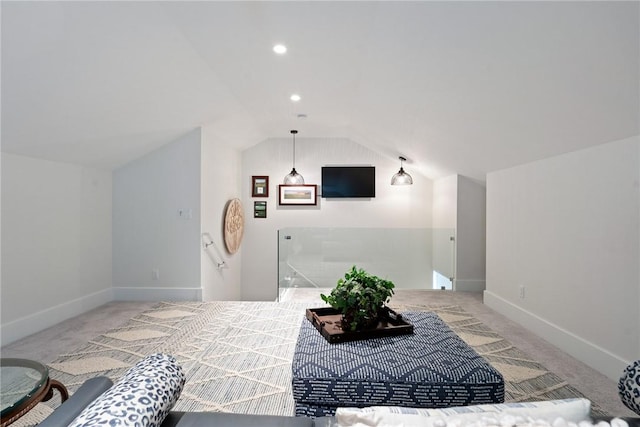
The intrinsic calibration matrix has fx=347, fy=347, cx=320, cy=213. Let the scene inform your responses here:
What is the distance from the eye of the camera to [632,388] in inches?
37.0

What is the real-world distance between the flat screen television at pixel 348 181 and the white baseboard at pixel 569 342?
2.85m

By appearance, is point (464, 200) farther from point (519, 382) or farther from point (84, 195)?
point (84, 195)

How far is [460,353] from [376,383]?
1.72 feet

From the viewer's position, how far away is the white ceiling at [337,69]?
75.0 inches

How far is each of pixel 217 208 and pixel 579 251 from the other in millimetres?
4309

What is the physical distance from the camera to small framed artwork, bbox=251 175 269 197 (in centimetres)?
626

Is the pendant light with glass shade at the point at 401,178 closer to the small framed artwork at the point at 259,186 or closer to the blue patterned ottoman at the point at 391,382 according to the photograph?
the small framed artwork at the point at 259,186

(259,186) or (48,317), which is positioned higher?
(259,186)

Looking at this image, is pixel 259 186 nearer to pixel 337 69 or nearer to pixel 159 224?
pixel 159 224

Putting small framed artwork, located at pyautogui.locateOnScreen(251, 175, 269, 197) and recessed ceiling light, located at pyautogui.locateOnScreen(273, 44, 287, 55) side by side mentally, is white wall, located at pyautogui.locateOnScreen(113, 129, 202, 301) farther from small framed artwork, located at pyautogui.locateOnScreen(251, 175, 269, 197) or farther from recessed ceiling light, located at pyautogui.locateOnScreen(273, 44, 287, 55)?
recessed ceiling light, located at pyautogui.locateOnScreen(273, 44, 287, 55)

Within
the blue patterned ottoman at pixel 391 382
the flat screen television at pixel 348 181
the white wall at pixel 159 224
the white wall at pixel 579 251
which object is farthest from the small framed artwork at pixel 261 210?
the blue patterned ottoman at pixel 391 382

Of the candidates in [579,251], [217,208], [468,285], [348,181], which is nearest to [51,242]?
[217,208]

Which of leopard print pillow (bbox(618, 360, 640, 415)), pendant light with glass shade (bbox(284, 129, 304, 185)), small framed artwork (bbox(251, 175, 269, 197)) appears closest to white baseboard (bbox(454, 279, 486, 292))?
pendant light with glass shade (bbox(284, 129, 304, 185))

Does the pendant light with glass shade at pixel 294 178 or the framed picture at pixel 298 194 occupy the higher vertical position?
the pendant light with glass shade at pixel 294 178
